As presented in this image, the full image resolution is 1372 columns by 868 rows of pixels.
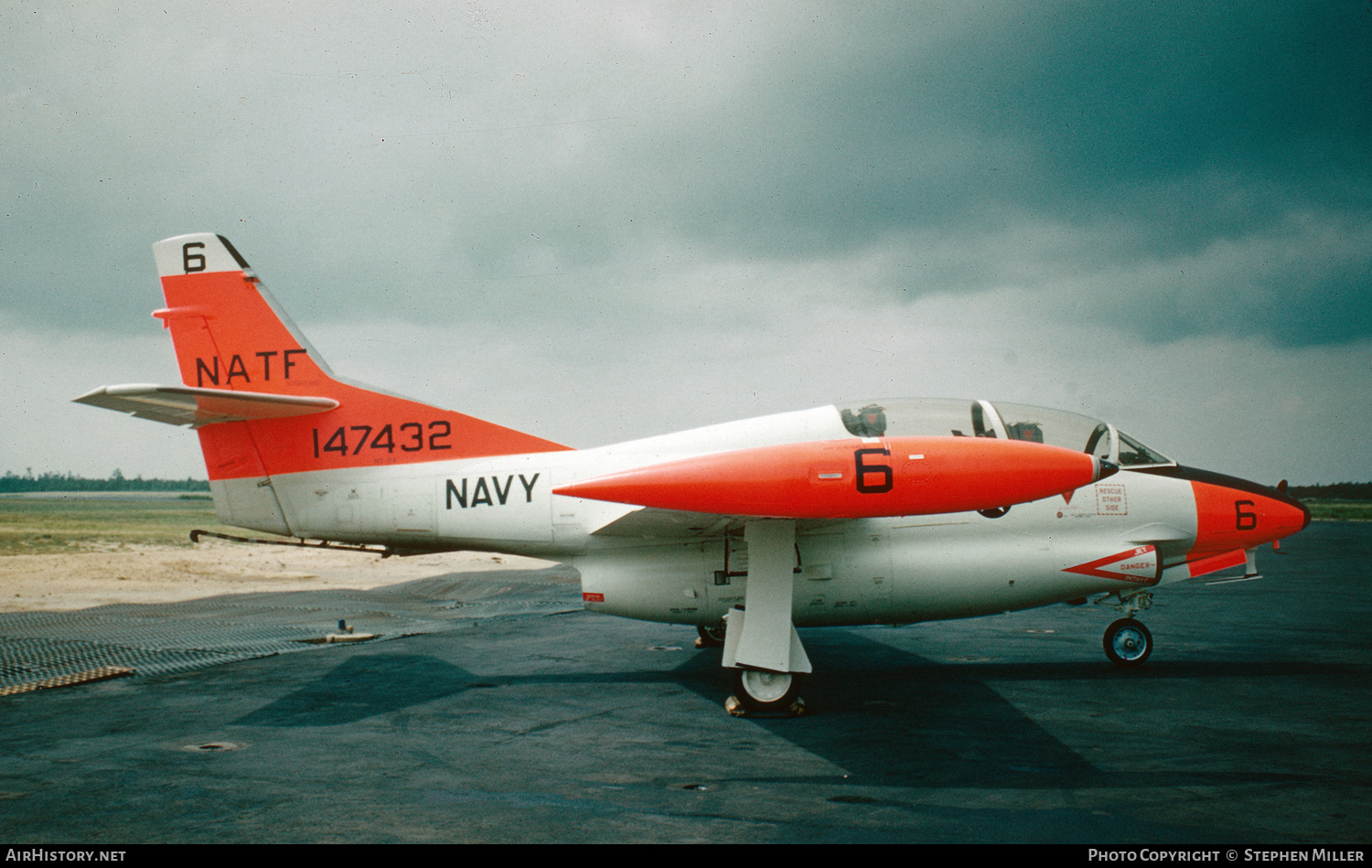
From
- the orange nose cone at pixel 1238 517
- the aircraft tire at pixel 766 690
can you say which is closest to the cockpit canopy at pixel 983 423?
the orange nose cone at pixel 1238 517

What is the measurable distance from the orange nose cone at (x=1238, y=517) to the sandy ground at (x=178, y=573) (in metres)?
20.8

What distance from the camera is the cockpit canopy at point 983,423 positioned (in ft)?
28.3

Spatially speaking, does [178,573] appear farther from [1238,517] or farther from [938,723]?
[1238,517]

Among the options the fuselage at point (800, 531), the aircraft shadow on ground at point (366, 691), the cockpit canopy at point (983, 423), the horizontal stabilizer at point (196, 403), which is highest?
the horizontal stabilizer at point (196, 403)

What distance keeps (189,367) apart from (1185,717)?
39.4 ft

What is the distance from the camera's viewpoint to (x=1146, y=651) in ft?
32.5

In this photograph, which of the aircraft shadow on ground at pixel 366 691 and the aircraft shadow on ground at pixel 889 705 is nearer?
the aircraft shadow on ground at pixel 889 705

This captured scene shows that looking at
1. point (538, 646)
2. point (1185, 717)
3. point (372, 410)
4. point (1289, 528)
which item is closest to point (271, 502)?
point (372, 410)

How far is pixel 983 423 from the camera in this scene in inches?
345

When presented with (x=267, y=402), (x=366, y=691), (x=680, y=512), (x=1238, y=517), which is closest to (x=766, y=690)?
(x=680, y=512)

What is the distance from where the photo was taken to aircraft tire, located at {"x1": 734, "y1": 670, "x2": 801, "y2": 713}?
7852mm

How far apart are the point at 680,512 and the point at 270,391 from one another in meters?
5.63

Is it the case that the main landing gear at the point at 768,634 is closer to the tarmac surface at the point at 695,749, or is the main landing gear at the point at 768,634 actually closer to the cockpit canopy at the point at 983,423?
the tarmac surface at the point at 695,749
